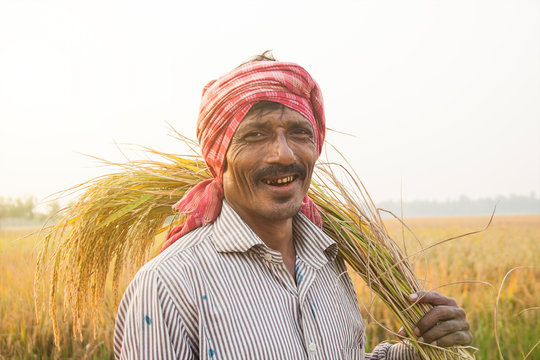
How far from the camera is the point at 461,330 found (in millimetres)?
1902

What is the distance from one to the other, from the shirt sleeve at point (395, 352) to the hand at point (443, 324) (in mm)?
117

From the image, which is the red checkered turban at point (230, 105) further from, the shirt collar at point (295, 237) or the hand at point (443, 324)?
the hand at point (443, 324)

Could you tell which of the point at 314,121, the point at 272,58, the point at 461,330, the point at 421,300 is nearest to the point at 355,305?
the point at 421,300

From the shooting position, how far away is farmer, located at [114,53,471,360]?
1.47 meters

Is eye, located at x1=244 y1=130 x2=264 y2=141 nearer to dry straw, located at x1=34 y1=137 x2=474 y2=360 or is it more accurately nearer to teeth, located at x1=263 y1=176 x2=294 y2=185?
teeth, located at x1=263 y1=176 x2=294 y2=185

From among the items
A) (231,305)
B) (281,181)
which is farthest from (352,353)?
(281,181)

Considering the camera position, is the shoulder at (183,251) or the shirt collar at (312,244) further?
the shirt collar at (312,244)

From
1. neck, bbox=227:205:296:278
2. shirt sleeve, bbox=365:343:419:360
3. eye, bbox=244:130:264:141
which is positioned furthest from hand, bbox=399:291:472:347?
eye, bbox=244:130:264:141

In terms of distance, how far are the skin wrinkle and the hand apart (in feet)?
2.36

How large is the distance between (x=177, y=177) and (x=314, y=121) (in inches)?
29.8

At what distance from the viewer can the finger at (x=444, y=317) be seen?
6.25 feet

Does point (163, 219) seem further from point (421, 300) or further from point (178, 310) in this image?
point (421, 300)

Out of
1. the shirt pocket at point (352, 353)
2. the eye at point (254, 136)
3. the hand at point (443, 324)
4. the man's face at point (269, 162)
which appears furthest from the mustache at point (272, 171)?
the hand at point (443, 324)

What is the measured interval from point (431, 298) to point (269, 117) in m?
1.00
